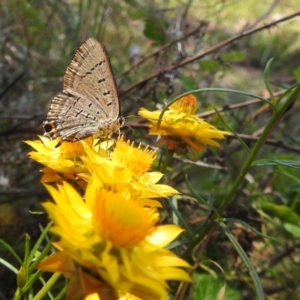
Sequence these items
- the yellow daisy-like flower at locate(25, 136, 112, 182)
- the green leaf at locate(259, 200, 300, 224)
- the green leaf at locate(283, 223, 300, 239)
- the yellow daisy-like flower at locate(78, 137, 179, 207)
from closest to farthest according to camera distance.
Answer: the yellow daisy-like flower at locate(78, 137, 179, 207) → the yellow daisy-like flower at locate(25, 136, 112, 182) → the green leaf at locate(283, 223, 300, 239) → the green leaf at locate(259, 200, 300, 224)

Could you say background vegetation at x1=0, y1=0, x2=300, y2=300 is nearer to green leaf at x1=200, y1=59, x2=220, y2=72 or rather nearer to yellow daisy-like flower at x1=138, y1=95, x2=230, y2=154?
green leaf at x1=200, y1=59, x2=220, y2=72

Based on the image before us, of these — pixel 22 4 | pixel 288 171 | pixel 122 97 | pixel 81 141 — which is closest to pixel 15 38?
pixel 22 4

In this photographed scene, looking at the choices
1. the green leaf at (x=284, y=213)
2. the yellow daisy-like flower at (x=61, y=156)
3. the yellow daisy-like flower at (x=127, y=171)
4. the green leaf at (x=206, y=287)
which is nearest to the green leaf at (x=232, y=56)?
the green leaf at (x=284, y=213)

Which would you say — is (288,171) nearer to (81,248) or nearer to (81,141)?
(81,141)

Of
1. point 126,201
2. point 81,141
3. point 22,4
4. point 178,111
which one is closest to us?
point 126,201

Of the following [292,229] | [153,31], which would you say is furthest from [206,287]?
[153,31]

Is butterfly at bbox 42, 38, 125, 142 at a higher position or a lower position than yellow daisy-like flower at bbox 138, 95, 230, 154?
higher

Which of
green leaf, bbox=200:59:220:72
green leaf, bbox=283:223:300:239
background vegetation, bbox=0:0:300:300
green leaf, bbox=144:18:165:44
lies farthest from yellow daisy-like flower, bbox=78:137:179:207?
green leaf, bbox=144:18:165:44
